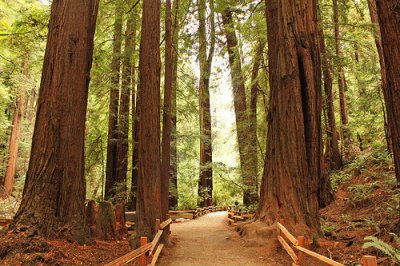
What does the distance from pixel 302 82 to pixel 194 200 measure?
1585cm

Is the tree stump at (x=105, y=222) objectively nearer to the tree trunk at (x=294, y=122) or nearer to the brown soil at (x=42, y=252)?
the brown soil at (x=42, y=252)

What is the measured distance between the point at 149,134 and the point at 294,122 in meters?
3.93

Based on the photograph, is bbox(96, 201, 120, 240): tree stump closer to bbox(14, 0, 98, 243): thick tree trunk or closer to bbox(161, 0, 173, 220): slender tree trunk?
bbox(14, 0, 98, 243): thick tree trunk

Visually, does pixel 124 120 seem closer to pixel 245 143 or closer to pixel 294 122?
pixel 245 143

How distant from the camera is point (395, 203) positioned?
7992 millimetres

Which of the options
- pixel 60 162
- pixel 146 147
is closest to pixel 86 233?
pixel 60 162

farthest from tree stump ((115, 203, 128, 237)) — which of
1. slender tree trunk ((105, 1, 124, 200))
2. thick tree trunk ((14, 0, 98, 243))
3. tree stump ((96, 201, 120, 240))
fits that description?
slender tree trunk ((105, 1, 124, 200))

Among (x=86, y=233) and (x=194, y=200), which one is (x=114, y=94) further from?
(x=194, y=200)

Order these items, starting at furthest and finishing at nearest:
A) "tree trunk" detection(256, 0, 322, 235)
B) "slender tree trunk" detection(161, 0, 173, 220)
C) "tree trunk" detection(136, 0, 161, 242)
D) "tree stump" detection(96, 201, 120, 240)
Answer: "slender tree trunk" detection(161, 0, 173, 220), "tree trunk" detection(256, 0, 322, 235), "tree trunk" detection(136, 0, 161, 242), "tree stump" detection(96, 201, 120, 240)

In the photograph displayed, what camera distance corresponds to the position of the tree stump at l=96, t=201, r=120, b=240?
25.1 ft

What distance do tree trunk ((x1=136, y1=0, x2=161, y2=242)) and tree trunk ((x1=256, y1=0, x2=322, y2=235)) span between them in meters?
3.19

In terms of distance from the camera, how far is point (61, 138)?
21.5 ft

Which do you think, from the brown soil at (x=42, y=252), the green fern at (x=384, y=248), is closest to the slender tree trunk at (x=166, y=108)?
the brown soil at (x=42, y=252)

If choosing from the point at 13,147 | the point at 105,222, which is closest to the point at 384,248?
the point at 105,222
